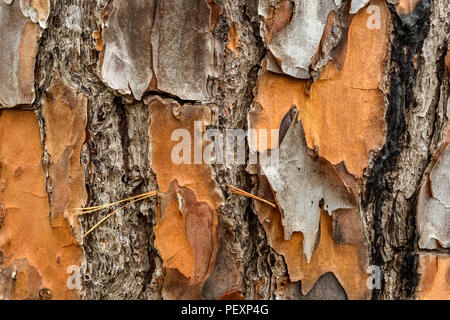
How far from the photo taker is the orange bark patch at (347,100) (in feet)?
2.57

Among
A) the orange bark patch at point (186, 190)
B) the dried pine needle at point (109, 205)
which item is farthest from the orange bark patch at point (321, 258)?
the dried pine needle at point (109, 205)

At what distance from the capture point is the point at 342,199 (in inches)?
31.7

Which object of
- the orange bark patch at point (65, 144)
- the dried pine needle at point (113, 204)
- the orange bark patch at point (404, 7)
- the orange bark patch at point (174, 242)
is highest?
the orange bark patch at point (404, 7)

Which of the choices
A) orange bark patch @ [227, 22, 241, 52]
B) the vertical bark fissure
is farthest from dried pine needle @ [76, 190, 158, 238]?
the vertical bark fissure

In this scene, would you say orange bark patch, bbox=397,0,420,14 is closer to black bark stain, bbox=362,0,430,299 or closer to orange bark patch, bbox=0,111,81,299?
black bark stain, bbox=362,0,430,299

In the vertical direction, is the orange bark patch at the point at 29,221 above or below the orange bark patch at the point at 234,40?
below

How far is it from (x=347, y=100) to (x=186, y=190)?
13.9 inches

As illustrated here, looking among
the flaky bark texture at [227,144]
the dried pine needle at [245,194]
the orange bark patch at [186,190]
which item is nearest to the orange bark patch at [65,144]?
the flaky bark texture at [227,144]

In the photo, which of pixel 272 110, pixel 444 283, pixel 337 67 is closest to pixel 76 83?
pixel 272 110

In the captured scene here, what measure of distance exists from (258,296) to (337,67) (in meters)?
0.48

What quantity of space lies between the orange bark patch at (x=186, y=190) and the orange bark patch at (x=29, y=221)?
→ 198mm

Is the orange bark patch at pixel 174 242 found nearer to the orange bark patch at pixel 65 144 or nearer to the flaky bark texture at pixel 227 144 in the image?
the flaky bark texture at pixel 227 144

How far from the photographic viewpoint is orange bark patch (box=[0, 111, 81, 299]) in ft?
2.63
